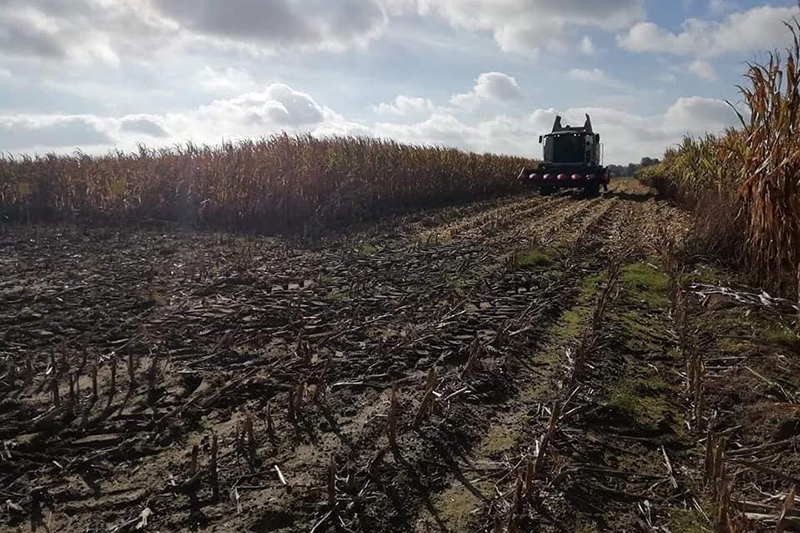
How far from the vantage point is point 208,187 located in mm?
12852

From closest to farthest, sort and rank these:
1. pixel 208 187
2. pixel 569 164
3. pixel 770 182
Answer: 1. pixel 770 182
2. pixel 208 187
3. pixel 569 164

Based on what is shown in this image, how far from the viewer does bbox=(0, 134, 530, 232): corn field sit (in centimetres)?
1253

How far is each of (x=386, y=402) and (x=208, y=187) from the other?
1058 centimetres

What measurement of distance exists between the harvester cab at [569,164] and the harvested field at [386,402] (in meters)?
14.9

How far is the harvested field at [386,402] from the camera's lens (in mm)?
2434

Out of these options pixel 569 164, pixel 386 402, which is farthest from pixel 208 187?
pixel 569 164

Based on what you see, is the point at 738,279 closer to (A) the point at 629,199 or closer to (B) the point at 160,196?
(B) the point at 160,196

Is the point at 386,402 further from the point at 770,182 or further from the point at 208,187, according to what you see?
the point at 208,187

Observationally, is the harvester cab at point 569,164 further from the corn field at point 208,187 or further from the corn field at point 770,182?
the corn field at point 770,182

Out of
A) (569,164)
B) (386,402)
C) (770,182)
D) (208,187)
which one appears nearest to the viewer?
(386,402)

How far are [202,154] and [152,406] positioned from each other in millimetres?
11811

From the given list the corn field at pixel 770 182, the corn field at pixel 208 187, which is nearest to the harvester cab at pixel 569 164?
the corn field at pixel 208 187

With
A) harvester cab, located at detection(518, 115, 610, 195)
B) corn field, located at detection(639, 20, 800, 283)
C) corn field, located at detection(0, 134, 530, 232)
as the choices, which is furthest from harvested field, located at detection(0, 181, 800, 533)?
harvester cab, located at detection(518, 115, 610, 195)

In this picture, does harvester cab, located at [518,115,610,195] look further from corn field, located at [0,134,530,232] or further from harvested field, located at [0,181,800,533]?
harvested field, located at [0,181,800,533]
